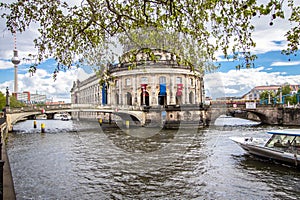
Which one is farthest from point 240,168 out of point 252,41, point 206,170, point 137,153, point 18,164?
point 18,164

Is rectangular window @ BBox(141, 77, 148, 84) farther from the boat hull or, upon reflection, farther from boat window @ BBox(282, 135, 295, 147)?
boat window @ BBox(282, 135, 295, 147)

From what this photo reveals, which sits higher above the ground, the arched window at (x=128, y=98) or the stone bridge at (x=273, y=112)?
→ the arched window at (x=128, y=98)

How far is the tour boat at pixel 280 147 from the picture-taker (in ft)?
45.2

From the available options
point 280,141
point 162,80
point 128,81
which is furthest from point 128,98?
point 280,141

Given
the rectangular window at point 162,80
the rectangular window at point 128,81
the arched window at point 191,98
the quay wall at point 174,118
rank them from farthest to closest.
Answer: the arched window at point 191,98
the rectangular window at point 128,81
the rectangular window at point 162,80
the quay wall at point 174,118

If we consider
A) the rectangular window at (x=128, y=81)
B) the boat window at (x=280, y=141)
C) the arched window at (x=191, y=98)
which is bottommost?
the boat window at (x=280, y=141)

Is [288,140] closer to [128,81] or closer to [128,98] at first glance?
[128,81]

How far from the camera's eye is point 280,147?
48.4 ft

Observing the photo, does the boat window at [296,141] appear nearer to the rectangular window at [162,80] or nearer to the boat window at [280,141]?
the boat window at [280,141]

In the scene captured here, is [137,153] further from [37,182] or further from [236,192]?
[236,192]

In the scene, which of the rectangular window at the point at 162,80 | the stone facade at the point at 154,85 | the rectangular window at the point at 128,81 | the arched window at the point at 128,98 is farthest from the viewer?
the arched window at the point at 128,98

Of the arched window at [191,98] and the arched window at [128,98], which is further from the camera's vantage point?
the arched window at [191,98]

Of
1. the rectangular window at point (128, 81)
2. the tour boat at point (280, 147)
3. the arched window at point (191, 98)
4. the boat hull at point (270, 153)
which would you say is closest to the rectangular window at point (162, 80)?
the rectangular window at point (128, 81)

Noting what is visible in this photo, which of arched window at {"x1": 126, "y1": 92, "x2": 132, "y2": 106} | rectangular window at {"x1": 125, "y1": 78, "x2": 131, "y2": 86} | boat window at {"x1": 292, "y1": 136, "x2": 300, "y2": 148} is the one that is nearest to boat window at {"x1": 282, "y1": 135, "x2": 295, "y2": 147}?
boat window at {"x1": 292, "y1": 136, "x2": 300, "y2": 148}
